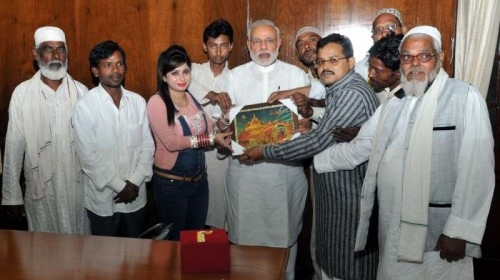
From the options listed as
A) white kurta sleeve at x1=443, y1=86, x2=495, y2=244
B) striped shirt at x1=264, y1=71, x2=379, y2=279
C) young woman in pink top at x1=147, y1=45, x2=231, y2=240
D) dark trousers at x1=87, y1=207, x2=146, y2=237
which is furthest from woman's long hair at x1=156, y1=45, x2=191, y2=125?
white kurta sleeve at x1=443, y1=86, x2=495, y2=244

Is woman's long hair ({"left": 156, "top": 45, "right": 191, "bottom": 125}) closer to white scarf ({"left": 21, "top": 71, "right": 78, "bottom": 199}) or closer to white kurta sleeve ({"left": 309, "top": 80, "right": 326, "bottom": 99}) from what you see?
white scarf ({"left": 21, "top": 71, "right": 78, "bottom": 199})

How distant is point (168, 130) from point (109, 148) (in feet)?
1.39

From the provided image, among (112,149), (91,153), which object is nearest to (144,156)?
(112,149)

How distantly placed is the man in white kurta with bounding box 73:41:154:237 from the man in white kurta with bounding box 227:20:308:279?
645mm

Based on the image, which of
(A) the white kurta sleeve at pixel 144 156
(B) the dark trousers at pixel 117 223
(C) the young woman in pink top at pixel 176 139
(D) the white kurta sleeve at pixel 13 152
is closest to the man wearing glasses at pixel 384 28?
(C) the young woman in pink top at pixel 176 139

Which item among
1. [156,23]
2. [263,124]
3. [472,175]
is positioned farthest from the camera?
[156,23]

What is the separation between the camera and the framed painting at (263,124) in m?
3.22

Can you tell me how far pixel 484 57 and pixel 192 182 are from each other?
2.48m

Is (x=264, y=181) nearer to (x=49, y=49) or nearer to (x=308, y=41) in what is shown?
(x=308, y=41)

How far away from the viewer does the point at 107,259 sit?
2217 millimetres

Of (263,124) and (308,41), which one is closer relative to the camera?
(263,124)

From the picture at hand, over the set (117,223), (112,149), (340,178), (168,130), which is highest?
(168,130)

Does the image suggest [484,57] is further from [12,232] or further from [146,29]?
[12,232]

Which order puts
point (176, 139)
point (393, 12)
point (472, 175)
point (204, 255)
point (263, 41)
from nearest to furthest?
point (204, 255), point (472, 175), point (176, 139), point (263, 41), point (393, 12)
